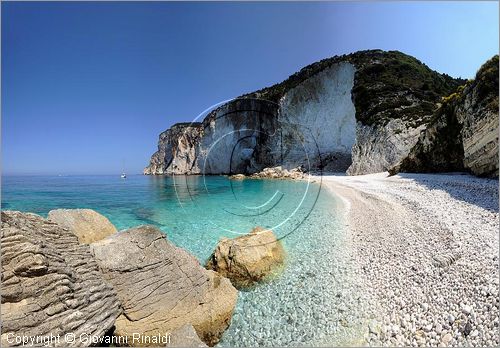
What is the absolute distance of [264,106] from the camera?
68.5m

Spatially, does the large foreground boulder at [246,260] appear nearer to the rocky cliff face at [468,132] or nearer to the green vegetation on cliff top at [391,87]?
the rocky cliff face at [468,132]

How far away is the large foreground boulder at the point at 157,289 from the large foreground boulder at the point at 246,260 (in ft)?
4.02

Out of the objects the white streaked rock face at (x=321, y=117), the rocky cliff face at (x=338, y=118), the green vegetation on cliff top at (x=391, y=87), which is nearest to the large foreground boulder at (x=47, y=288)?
the rocky cliff face at (x=338, y=118)

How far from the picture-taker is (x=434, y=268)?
24.0 ft

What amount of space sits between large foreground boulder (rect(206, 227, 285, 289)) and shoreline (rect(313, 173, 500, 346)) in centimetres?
296

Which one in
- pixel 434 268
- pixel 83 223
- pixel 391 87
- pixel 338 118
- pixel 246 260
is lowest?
pixel 246 260

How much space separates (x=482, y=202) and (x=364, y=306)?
8.31 metres

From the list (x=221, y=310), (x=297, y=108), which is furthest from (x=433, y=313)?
(x=297, y=108)

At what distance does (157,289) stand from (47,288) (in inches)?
88.2

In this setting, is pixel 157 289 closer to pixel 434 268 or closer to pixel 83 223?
pixel 83 223

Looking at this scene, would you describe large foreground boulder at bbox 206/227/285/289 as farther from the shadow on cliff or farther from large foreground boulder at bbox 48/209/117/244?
the shadow on cliff

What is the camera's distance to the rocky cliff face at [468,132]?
46.5 ft

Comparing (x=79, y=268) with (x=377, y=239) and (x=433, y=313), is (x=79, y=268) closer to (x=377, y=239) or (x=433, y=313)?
(x=433, y=313)

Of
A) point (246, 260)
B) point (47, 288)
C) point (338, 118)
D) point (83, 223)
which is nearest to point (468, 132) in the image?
point (246, 260)
